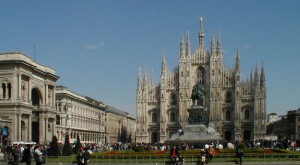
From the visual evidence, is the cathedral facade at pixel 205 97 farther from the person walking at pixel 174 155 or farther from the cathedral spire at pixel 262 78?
the person walking at pixel 174 155

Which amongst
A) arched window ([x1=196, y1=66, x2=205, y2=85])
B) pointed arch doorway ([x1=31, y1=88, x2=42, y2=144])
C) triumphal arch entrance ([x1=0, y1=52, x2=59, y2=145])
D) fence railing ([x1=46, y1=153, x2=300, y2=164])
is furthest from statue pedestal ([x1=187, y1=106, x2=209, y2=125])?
arched window ([x1=196, y1=66, x2=205, y2=85])

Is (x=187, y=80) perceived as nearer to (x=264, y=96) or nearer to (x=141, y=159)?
(x=264, y=96)

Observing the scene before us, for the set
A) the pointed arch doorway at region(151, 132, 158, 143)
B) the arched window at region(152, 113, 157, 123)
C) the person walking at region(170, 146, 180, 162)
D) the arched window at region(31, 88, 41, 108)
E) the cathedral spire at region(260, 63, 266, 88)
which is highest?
the cathedral spire at region(260, 63, 266, 88)

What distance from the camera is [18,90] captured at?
65.1 m

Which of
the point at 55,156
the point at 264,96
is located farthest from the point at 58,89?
the point at 55,156

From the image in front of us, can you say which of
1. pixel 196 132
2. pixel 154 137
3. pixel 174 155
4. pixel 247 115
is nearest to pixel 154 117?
pixel 154 137

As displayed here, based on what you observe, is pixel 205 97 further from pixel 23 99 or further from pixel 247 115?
pixel 23 99

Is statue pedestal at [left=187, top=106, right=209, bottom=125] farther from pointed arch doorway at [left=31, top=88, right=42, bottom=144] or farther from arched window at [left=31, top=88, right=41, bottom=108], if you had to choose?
arched window at [left=31, top=88, right=41, bottom=108]

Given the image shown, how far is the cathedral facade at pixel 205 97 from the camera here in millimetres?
103875

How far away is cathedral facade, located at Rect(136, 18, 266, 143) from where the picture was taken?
103875 mm

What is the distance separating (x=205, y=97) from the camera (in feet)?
351

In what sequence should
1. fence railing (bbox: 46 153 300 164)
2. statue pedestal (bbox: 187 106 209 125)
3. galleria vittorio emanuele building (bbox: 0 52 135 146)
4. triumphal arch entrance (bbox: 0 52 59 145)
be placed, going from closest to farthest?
fence railing (bbox: 46 153 300 164), statue pedestal (bbox: 187 106 209 125), triumphal arch entrance (bbox: 0 52 59 145), galleria vittorio emanuele building (bbox: 0 52 135 146)

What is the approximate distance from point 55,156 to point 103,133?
3344 inches

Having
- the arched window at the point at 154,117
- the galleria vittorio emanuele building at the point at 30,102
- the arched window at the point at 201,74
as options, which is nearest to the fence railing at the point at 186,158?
the galleria vittorio emanuele building at the point at 30,102
